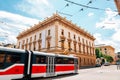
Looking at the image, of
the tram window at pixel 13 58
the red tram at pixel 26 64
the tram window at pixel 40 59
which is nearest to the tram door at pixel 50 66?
the red tram at pixel 26 64

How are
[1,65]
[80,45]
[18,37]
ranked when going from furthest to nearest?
1. [18,37]
2. [80,45]
3. [1,65]

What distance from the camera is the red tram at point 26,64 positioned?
10359 millimetres

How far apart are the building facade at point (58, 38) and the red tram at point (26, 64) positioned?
52.7ft

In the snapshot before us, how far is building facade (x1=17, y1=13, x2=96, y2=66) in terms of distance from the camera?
32.4 m

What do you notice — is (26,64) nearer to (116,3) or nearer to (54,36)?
(116,3)

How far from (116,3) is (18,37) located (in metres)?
43.3

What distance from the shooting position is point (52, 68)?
575 inches

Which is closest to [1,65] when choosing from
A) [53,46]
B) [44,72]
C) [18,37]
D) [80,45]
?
[44,72]

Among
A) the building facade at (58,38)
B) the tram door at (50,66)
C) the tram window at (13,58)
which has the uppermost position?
the building facade at (58,38)

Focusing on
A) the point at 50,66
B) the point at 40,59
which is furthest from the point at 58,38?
the point at 40,59

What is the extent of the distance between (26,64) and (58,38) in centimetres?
2049

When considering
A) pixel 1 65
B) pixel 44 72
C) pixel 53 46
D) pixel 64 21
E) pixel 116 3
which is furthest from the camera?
pixel 64 21

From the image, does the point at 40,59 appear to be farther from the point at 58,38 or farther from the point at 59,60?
the point at 58,38

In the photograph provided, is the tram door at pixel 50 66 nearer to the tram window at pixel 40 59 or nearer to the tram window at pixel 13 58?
the tram window at pixel 40 59
